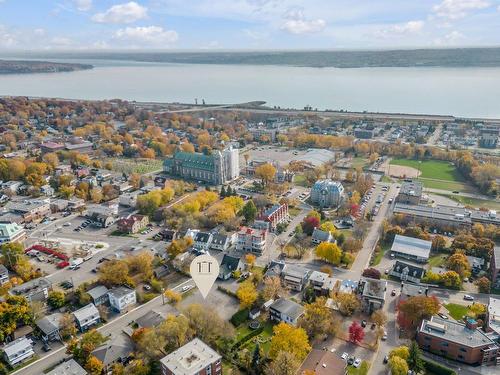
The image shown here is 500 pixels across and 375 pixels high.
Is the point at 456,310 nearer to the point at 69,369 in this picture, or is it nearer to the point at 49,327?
the point at 69,369

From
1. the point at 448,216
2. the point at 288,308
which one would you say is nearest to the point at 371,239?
the point at 448,216

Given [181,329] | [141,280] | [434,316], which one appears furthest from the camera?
[141,280]

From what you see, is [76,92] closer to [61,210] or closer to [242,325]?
[61,210]

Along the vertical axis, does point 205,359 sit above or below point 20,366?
above

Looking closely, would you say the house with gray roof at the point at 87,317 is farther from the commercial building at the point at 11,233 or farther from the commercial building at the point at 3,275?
the commercial building at the point at 11,233

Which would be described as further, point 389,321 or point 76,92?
point 76,92

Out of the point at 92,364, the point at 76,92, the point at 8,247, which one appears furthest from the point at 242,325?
the point at 76,92
